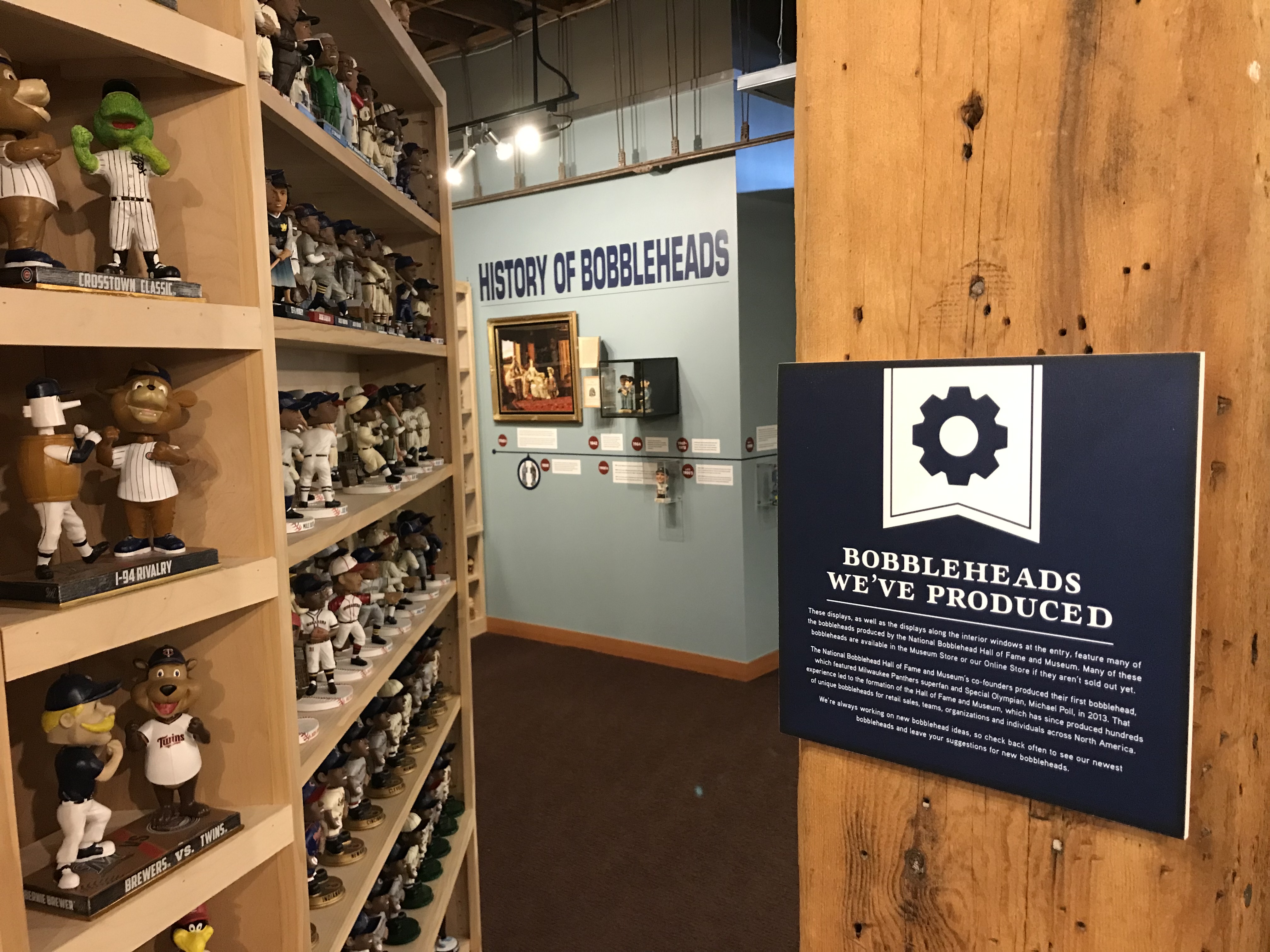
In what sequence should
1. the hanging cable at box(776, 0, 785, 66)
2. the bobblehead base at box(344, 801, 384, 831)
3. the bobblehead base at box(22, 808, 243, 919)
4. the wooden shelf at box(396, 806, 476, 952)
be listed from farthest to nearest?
the hanging cable at box(776, 0, 785, 66) < the wooden shelf at box(396, 806, 476, 952) < the bobblehead base at box(344, 801, 384, 831) < the bobblehead base at box(22, 808, 243, 919)

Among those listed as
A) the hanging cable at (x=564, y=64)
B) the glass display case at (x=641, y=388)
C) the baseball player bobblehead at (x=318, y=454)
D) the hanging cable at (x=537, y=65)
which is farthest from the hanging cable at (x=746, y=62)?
the baseball player bobblehead at (x=318, y=454)

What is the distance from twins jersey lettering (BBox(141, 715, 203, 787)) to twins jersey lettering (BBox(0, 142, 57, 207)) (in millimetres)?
758

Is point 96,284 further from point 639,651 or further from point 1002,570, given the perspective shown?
point 639,651

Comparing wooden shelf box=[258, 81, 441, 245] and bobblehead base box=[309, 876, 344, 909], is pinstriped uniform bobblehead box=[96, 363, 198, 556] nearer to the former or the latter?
wooden shelf box=[258, 81, 441, 245]

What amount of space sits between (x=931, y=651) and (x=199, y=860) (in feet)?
3.42

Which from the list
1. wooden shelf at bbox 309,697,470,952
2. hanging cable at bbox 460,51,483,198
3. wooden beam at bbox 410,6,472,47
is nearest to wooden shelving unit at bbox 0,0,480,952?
wooden shelf at bbox 309,697,470,952

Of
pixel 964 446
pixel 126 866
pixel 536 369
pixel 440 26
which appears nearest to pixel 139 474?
pixel 126 866

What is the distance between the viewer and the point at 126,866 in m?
1.25

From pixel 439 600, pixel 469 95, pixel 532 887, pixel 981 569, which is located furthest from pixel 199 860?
pixel 469 95

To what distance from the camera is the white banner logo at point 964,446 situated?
990mm

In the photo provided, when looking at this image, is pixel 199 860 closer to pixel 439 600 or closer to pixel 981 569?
pixel 981 569

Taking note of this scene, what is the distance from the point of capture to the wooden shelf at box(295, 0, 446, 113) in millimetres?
2076

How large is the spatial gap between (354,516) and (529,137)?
3.80 metres

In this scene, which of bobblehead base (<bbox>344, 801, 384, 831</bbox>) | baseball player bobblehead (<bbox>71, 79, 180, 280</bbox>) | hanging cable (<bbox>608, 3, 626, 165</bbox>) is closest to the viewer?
baseball player bobblehead (<bbox>71, 79, 180, 280</bbox>)
